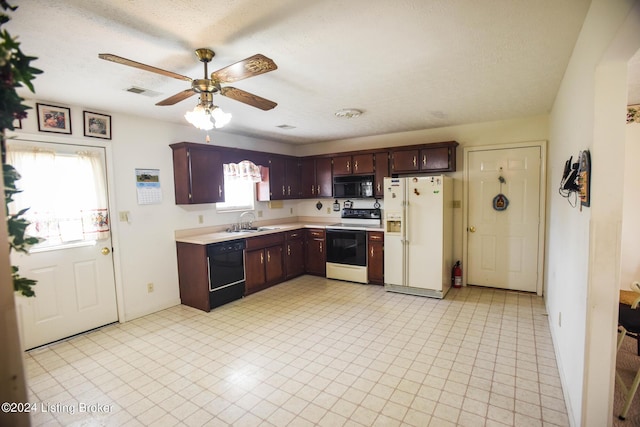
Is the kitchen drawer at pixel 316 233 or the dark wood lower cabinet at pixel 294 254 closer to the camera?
the dark wood lower cabinet at pixel 294 254

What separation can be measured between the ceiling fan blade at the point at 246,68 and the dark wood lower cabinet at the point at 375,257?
128 inches

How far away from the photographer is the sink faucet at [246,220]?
4.97 meters

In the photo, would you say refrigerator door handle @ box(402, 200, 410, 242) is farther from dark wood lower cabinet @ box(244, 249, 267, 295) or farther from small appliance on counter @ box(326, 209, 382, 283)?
dark wood lower cabinet @ box(244, 249, 267, 295)

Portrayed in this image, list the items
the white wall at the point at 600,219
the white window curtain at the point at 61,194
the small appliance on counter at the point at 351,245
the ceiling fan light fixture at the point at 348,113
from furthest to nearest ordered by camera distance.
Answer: the small appliance on counter at the point at 351,245, the ceiling fan light fixture at the point at 348,113, the white window curtain at the point at 61,194, the white wall at the point at 600,219

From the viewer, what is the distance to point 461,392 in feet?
7.31

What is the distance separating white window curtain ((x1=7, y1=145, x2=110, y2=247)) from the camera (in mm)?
2887

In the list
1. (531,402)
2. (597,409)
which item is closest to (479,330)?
(531,402)

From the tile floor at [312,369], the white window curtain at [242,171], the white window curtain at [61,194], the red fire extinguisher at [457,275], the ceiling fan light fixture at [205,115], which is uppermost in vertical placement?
the ceiling fan light fixture at [205,115]

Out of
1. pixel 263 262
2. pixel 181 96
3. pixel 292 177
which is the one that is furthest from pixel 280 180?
pixel 181 96

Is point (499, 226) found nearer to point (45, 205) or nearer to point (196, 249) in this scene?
point (196, 249)

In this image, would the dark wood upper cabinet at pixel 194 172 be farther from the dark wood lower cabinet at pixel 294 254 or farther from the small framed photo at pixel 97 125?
the dark wood lower cabinet at pixel 294 254

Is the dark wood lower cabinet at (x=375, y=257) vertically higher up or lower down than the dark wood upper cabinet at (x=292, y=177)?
lower down

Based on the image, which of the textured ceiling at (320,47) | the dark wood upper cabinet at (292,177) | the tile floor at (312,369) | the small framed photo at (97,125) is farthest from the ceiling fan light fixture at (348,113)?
the small framed photo at (97,125)

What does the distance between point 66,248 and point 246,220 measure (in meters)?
2.44
